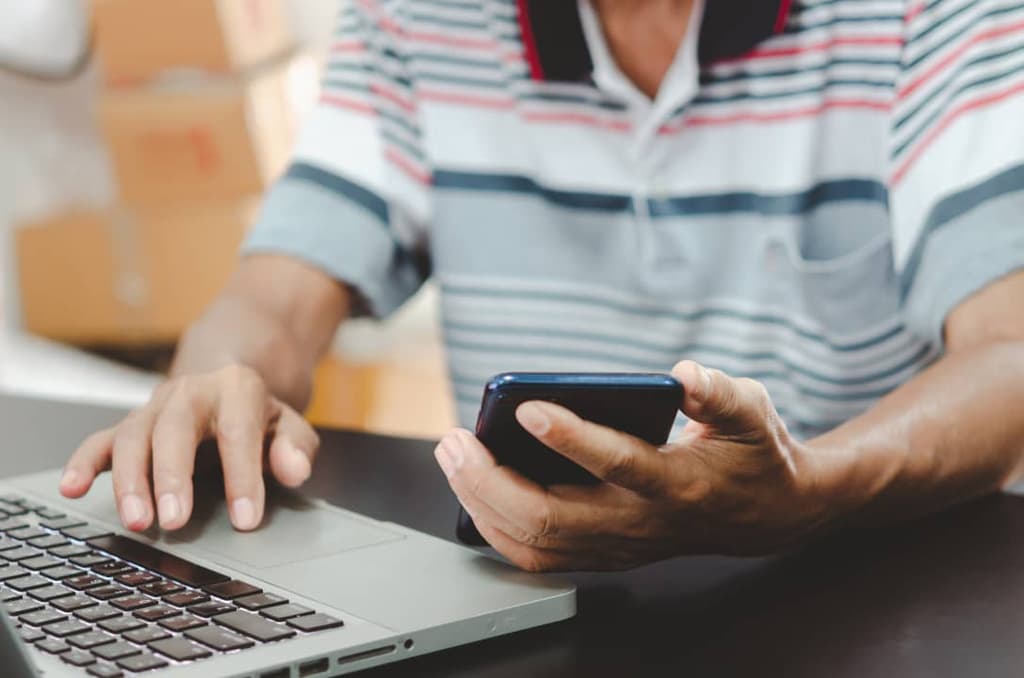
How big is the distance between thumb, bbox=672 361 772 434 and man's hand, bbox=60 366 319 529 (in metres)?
Result: 0.25

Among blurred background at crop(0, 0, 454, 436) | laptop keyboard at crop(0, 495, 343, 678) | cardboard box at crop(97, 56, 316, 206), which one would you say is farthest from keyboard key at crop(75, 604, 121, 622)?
cardboard box at crop(97, 56, 316, 206)

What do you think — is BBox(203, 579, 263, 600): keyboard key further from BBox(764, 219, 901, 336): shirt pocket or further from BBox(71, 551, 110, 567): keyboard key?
BBox(764, 219, 901, 336): shirt pocket

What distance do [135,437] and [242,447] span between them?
0.06m

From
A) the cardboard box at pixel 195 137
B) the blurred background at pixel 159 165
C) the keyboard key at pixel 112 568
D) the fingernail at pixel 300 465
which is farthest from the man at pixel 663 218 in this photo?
the cardboard box at pixel 195 137

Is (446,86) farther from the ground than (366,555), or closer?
farther from the ground

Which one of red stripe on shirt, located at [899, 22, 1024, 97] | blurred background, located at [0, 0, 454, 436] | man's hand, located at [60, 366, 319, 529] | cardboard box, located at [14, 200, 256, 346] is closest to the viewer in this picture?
man's hand, located at [60, 366, 319, 529]

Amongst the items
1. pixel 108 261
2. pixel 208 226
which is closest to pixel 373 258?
pixel 208 226

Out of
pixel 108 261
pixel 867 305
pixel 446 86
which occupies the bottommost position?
pixel 108 261

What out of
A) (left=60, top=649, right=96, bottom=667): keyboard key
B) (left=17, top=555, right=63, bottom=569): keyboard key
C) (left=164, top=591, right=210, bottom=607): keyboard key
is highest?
(left=60, top=649, right=96, bottom=667): keyboard key

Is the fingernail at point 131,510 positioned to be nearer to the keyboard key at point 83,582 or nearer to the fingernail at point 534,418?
the keyboard key at point 83,582

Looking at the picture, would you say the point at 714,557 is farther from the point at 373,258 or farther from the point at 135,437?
the point at 373,258

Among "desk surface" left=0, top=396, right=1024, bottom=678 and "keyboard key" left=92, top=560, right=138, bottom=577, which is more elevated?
"keyboard key" left=92, top=560, right=138, bottom=577

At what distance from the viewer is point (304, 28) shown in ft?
8.56

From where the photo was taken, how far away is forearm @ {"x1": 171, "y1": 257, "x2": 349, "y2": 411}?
39.4 inches
